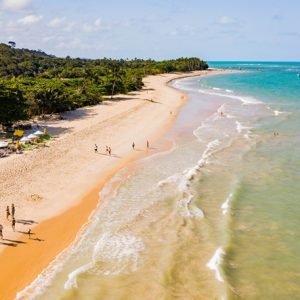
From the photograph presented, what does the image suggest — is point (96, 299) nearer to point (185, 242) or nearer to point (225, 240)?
point (185, 242)

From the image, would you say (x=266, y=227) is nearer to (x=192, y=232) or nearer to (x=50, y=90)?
(x=192, y=232)

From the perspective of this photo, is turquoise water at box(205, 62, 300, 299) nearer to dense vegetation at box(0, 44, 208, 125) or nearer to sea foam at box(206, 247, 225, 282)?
sea foam at box(206, 247, 225, 282)

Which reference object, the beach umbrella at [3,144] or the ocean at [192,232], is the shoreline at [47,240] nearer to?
the ocean at [192,232]

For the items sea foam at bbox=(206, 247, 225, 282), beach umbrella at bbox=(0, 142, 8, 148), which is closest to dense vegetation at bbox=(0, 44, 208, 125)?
beach umbrella at bbox=(0, 142, 8, 148)

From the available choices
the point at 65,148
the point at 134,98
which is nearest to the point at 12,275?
the point at 65,148

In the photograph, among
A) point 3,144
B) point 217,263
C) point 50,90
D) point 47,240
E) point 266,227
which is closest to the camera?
point 217,263

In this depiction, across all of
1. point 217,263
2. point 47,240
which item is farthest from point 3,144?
point 217,263

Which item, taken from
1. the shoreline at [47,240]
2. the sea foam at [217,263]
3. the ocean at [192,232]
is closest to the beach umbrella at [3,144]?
the shoreline at [47,240]
